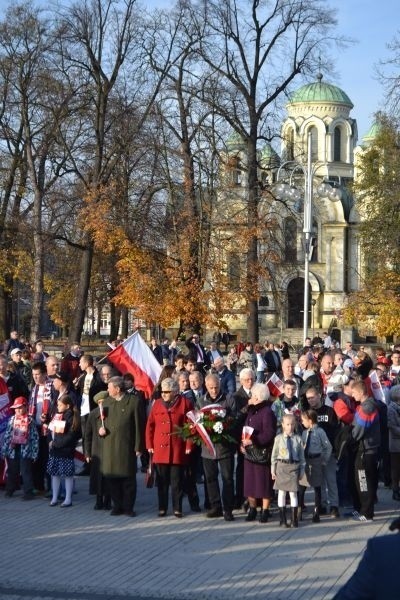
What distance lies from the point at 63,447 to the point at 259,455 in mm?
2624

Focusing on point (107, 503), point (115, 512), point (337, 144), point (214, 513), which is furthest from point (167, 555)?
point (337, 144)

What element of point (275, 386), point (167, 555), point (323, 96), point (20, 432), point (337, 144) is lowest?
point (167, 555)

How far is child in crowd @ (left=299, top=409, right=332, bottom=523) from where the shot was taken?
→ 11.9 m

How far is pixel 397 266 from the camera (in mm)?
41375

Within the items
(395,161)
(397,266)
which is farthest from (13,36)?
(397,266)

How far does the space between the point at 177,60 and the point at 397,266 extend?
41.9 feet

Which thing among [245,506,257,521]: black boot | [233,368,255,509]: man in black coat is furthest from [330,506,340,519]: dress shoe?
[233,368,255,509]: man in black coat

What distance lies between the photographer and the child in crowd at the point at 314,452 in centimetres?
1188

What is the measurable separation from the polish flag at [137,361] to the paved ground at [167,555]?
9.58ft

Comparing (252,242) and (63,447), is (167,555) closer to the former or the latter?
(63,447)

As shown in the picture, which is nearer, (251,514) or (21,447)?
(251,514)

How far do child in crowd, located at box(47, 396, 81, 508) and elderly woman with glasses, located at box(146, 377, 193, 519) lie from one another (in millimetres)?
1167

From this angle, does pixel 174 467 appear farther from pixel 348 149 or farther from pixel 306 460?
pixel 348 149

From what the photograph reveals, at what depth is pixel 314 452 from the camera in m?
11.9
